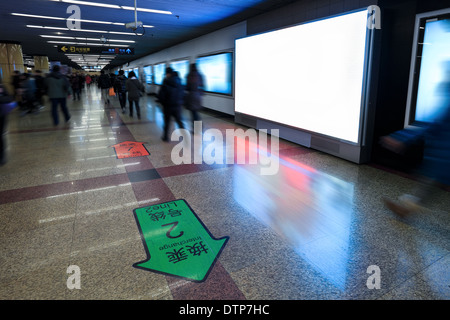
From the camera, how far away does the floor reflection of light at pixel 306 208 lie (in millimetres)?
2454

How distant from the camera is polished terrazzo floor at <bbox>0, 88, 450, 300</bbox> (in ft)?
6.76

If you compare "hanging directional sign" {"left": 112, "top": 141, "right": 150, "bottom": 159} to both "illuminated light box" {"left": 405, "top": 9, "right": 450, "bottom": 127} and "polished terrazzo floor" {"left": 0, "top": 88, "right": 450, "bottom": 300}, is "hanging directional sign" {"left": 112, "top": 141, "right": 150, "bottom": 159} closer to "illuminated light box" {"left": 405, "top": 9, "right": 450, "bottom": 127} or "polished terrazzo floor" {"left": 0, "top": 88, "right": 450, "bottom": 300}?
"polished terrazzo floor" {"left": 0, "top": 88, "right": 450, "bottom": 300}

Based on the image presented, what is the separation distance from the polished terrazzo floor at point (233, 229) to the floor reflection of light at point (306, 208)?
1 cm

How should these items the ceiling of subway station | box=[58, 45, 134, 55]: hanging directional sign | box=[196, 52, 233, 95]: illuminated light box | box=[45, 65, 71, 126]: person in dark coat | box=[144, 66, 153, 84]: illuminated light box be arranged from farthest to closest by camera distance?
box=[144, 66, 153, 84]: illuminated light box → box=[58, 45, 134, 55]: hanging directional sign → box=[196, 52, 233, 95]: illuminated light box → box=[45, 65, 71, 126]: person in dark coat → the ceiling of subway station

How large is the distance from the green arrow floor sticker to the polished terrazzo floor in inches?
2.9

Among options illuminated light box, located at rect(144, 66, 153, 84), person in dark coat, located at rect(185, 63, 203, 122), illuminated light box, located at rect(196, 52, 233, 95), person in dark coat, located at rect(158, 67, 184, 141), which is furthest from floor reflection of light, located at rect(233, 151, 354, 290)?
illuminated light box, located at rect(144, 66, 153, 84)

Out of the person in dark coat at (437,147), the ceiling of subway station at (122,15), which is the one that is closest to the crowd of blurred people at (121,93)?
the ceiling of subway station at (122,15)

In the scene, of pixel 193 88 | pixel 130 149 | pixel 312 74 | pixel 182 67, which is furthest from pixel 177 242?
pixel 182 67

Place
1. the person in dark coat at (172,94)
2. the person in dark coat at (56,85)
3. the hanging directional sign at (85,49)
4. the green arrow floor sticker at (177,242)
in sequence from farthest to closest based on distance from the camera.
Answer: the hanging directional sign at (85,49), the person in dark coat at (56,85), the person in dark coat at (172,94), the green arrow floor sticker at (177,242)

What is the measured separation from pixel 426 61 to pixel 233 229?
12.6 ft

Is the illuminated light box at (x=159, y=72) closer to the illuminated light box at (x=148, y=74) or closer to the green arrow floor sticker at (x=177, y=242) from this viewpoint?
the illuminated light box at (x=148, y=74)

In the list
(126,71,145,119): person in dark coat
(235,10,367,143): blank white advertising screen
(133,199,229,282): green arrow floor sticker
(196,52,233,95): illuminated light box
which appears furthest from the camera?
(196,52,233,95): illuminated light box
